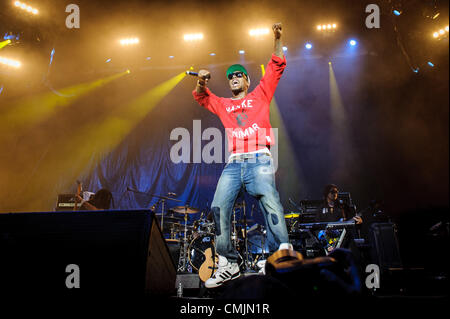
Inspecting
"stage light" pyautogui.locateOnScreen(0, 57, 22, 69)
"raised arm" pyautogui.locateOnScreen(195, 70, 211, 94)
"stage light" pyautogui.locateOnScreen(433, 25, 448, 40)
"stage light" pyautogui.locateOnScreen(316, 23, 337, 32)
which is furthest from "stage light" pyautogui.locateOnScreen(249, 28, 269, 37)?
"stage light" pyautogui.locateOnScreen(0, 57, 22, 69)

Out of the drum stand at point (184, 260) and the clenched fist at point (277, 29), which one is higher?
the clenched fist at point (277, 29)

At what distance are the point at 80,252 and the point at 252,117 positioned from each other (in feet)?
6.11

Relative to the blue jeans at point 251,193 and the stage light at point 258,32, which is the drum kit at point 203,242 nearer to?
the blue jeans at point 251,193

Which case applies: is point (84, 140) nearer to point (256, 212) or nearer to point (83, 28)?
point (83, 28)

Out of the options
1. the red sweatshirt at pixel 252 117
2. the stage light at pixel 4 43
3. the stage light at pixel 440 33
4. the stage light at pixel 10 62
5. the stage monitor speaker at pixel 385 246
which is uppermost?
the stage light at pixel 4 43

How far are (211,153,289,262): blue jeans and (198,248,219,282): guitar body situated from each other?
3821 millimetres

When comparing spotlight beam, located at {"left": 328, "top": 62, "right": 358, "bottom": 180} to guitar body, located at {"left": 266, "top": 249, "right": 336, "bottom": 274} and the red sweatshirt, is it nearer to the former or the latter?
the red sweatshirt

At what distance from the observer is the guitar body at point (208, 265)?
5.84m

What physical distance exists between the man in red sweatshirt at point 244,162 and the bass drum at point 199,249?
4.05 metres

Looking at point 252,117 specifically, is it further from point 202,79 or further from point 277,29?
point 277,29

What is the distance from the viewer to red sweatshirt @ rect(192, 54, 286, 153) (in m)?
2.54

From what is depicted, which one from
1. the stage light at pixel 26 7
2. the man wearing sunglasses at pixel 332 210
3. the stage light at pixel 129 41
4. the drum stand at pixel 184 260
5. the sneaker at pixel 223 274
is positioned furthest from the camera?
the stage light at pixel 129 41

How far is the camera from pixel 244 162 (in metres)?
2.49

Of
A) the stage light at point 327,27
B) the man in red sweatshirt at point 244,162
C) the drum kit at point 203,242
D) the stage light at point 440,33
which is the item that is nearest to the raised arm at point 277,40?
the man in red sweatshirt at point 244,162
